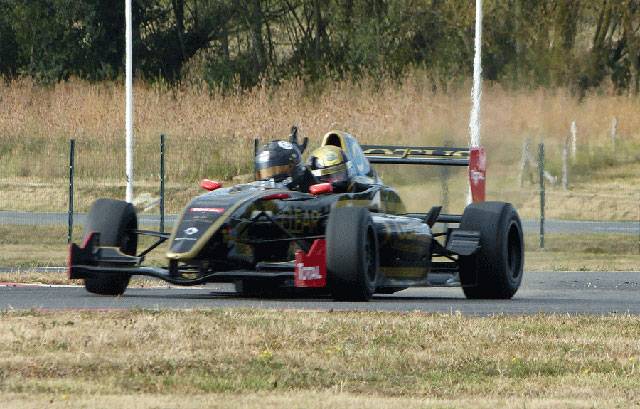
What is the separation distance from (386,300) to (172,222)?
53.4 feet

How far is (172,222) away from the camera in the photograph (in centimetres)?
3341

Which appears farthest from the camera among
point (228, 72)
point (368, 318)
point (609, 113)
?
point (228, 72)

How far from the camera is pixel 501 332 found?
13.4 meters

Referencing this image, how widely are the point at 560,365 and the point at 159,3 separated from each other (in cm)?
4441

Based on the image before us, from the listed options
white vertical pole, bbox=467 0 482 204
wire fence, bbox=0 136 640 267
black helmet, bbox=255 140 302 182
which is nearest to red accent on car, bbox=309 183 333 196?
black helmet, bbox=255 140 302 182

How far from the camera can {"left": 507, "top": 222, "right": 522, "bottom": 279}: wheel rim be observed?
18.5m

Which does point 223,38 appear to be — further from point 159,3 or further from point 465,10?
point 465,10

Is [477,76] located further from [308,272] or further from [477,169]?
[308,272]

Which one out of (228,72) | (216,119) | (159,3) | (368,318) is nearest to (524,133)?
(216,119)

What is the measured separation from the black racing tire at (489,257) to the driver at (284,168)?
1.98 m

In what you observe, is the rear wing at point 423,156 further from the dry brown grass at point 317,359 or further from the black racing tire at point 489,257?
the dry brown grass at point 317,359

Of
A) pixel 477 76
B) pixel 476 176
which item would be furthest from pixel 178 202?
pixel 476 176

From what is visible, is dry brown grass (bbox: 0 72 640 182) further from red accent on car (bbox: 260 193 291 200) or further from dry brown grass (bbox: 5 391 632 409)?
dry brown grass (bbox: 5 391 632 409)

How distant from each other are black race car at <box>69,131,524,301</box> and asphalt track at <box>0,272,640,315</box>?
0.25 meters
